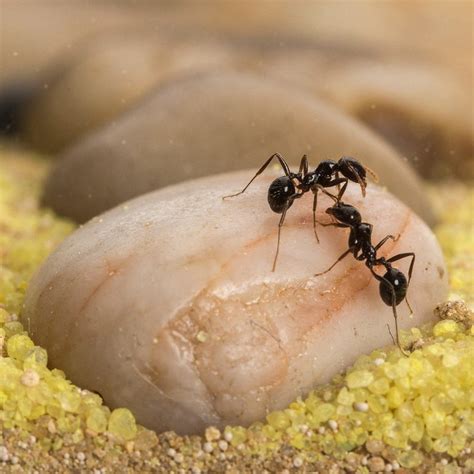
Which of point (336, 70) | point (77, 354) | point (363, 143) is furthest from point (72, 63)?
point (77, 354)

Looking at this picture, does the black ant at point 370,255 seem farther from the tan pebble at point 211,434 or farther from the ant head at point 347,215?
the tan pebble at point 211,434

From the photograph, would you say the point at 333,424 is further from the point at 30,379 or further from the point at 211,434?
the point at 30,379

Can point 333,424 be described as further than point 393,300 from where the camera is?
No

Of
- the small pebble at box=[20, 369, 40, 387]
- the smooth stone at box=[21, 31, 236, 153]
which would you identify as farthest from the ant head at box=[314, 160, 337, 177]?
the smooth stone at box=[21, 31, 236, 153]

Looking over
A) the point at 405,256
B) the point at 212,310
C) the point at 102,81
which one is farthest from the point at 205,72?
the point at 212,310

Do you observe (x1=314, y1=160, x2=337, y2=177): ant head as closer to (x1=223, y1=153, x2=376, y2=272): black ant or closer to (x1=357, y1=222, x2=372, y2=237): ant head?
(x1=223, y1=153, x2=376, y2=272): black ant

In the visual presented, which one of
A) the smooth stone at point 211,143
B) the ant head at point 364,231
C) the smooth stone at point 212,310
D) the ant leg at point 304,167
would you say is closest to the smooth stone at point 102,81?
the smooth stone at point 211,143
